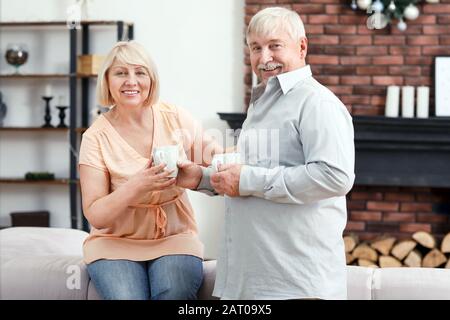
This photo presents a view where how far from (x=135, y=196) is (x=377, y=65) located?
323cm

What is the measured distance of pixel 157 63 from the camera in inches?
213

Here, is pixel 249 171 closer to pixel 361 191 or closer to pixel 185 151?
pixel 185 151

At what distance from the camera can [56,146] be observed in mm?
5660

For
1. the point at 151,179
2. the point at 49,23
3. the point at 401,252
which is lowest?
the point at 401,252

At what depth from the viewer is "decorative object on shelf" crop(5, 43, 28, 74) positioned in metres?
5.51

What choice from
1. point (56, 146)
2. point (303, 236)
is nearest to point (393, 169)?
point (56, 146)

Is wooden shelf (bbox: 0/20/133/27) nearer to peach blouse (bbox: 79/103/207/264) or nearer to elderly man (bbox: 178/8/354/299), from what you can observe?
peach blouse (bbox: 79/103/207/264)

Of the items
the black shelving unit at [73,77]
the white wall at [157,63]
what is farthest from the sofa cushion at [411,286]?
the black shelving unit at [73,77]

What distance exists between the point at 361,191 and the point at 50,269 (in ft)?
10.5

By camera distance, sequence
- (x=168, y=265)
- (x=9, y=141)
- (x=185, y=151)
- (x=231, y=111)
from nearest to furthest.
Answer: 1. (x=168, y=265)
2. (x=185, y=151)
3. (x=231, y=111)
4. (x=9, y=141)

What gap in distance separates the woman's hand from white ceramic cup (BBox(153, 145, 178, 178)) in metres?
0.01

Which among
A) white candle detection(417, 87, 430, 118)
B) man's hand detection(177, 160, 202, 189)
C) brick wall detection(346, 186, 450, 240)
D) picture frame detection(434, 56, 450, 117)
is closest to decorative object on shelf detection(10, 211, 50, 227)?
brick wall detection(346, 186, 450, 240)

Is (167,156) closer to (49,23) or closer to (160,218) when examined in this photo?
(160,218)

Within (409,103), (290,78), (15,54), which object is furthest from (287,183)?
(15,54)
